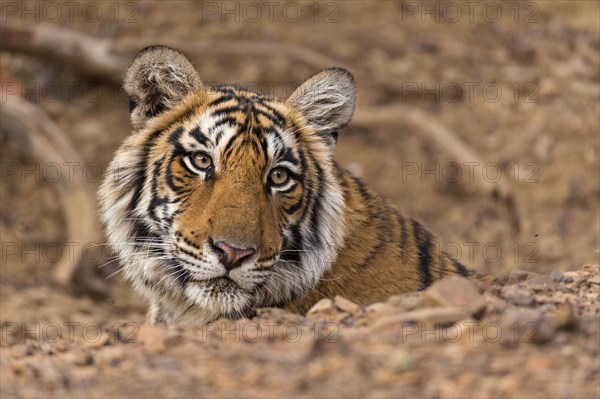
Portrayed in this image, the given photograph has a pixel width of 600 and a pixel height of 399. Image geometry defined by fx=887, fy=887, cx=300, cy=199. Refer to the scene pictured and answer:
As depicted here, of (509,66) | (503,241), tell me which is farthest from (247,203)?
(509,66)

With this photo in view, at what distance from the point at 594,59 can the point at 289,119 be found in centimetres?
771

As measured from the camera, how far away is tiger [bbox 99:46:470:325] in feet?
14.0

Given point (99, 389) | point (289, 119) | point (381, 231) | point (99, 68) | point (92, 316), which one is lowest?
point (92, 316)

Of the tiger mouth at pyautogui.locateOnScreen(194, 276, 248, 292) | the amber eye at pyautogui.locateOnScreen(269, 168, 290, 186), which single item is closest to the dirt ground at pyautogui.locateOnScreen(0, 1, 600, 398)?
the tiger mouth at pyautogui.locateOnScreen(194, 276, 248, 292)

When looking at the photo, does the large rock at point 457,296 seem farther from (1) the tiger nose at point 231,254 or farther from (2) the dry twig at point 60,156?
(2) the dry twig at point 60,156

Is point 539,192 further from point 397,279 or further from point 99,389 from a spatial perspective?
point 99,389

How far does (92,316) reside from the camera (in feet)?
26.7

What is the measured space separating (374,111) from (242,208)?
6.64 m

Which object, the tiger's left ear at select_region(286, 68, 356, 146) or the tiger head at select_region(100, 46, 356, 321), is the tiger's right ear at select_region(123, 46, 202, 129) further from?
the tiger's left ear at select_region(286, 68, 356, 146)


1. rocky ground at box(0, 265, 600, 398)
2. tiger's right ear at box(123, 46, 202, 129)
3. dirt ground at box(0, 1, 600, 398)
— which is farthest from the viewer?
tiger's right ear at box(123, 46, 202, 129)

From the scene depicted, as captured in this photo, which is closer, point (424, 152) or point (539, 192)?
point (539, 192)

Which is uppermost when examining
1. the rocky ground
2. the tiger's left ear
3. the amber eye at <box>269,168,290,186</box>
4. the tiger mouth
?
the tiger's left ear

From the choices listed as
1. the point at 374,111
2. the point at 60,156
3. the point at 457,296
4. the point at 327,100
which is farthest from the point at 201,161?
the point at 374,111

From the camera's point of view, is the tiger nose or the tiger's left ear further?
the tiger's left ear
